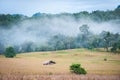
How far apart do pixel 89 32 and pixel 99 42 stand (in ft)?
15.0

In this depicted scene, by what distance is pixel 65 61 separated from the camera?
2619cm

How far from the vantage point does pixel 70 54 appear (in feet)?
95.2

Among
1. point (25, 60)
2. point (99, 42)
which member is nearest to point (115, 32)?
point (99, 42)

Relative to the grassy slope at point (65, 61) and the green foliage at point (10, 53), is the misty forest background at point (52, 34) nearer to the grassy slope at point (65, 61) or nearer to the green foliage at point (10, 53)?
the green foliage at point (10, 53)

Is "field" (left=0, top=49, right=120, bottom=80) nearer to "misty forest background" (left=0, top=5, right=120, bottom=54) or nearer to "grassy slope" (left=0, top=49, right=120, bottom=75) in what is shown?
"grassy slope" (left=0, top=49, right=120, bottom=75)

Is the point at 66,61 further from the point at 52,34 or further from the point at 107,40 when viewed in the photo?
the point at 107,40

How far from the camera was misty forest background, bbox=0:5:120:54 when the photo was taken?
23.6 meters

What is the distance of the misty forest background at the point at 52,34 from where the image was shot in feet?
77.3

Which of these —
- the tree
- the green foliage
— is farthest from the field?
the tree

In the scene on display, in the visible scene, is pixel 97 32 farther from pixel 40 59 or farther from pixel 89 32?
pixel 40 59

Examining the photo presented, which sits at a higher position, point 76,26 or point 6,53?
point 76,26

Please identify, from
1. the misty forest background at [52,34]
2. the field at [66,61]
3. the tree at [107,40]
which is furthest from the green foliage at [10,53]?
the tree at [107,40]

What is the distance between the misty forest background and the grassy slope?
71 cm

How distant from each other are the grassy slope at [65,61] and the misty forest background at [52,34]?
71cm
